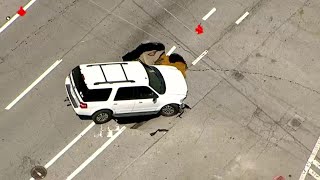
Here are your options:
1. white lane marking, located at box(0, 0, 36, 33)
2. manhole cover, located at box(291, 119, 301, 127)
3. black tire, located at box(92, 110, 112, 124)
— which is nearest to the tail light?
black tire, located at box(92, 110, 112, 124)

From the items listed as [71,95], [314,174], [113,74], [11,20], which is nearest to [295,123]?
[314,174]

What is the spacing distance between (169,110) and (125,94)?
2108 millimetres

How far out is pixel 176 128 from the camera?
20906 millimetres

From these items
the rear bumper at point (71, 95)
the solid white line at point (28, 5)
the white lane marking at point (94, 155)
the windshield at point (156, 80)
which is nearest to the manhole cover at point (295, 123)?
the windshield at point (156, 80)

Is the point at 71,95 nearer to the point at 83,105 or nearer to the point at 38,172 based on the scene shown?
the point at 83,105

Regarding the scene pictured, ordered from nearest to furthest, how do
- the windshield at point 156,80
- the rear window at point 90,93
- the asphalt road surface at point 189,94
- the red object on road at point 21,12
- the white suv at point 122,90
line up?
1. the rear window at point 90,93
2. the white suv at point 122,90
3. the asphalt road surface at point 189,94
4. the windshield at point 156,80
5. the red object on road at point 21,12

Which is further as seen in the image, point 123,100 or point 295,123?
point 295,123

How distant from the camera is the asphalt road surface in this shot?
2006 cm

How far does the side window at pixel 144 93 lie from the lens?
1985 cm

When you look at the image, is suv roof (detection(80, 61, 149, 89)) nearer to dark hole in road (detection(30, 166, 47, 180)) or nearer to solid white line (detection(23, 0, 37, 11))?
dark hole in road (detection(30, 166, 47, 180))

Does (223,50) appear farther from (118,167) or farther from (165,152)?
(118,167)

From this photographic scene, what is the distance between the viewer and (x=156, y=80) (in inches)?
813

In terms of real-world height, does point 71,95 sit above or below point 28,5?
below

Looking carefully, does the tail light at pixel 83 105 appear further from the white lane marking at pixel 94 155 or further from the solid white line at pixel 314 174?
the solid white line at pixel 314 174
